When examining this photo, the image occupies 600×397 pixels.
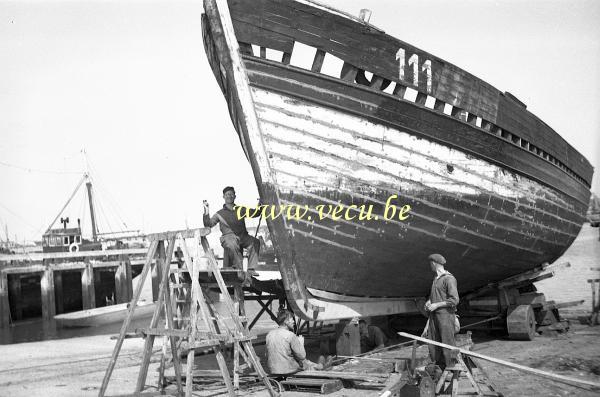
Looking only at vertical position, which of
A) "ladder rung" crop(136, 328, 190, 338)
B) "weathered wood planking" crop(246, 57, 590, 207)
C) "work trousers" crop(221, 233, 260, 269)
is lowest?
"ladder rung" crop(136, 328, 190, 338)

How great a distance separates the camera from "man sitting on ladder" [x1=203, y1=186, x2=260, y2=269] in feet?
23.4

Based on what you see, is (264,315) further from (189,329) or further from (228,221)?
(189,329)

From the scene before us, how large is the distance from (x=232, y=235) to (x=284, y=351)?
1957mm

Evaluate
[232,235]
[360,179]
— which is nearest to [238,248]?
[232,235]

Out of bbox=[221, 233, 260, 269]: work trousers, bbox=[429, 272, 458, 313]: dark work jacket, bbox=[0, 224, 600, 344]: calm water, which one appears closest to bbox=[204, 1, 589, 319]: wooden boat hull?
bbox=[221, 233, 260, 269]: work trousers

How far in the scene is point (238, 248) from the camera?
23.7ft

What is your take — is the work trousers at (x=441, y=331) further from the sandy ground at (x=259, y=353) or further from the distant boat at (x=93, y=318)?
the distant boat at (x=93, y=318)

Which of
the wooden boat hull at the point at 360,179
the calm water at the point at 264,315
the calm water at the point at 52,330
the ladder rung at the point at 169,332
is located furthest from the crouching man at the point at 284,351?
the calm water at the point at 52,330

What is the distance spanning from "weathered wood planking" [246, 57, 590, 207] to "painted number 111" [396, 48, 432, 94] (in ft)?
1.12

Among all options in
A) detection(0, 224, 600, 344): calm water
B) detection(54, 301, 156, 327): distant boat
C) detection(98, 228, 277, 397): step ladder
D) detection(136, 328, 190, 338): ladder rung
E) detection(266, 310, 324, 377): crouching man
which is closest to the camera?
detection(98, 228, 277, 397): step ladder

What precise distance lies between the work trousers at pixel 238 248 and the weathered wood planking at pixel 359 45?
256cm

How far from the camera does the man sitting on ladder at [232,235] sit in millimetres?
7125

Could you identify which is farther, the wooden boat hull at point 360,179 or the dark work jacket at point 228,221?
the dark work jacket at point 228,221

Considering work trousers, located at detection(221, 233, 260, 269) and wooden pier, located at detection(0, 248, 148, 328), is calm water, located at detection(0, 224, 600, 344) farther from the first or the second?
work trousers, located at detection(221, 233, 260, 269)
